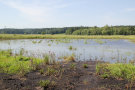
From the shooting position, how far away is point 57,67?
332 inches

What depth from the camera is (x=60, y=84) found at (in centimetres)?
607

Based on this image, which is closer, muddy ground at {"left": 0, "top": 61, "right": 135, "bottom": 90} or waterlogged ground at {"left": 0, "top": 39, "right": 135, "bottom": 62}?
muddy ground at {"left": 0, "top": 61, "right": 135, "bottom": 90}

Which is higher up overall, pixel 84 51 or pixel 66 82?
pixel 66 82

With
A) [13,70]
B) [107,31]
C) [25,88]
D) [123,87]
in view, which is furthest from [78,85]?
[107,31]

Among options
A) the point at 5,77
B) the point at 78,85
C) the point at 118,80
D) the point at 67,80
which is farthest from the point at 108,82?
the point at 5,77

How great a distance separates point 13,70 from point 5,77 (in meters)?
1.27

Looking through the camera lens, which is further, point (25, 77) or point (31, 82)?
point (25, 77)

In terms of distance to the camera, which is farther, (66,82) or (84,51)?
(84,51)

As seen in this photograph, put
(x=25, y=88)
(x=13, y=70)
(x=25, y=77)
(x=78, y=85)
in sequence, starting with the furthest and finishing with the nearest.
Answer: (x=13, y=70) < (x=25, y=77) < (x=78, y=85) < (x=25, y=88)

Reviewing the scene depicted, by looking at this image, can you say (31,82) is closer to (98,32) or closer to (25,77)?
(25,77)

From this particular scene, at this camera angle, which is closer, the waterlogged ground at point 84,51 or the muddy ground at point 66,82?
the muddy ground at point 66,82

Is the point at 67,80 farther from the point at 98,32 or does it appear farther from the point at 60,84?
the point at 98,32

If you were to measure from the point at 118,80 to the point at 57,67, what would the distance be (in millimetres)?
3708

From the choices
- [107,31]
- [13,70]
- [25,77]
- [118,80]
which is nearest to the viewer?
[118,80]
